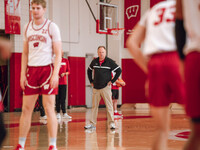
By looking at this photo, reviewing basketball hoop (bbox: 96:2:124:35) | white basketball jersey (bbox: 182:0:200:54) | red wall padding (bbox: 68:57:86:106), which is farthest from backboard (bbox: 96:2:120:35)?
white basketball jersey (bbox: 182:0:200:54)

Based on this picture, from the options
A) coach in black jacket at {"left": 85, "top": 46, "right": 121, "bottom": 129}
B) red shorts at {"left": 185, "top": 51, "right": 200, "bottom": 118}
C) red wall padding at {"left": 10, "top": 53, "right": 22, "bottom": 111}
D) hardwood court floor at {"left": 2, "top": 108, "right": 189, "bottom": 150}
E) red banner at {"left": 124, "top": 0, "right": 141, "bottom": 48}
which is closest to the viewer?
red shorts at {"left": 185, "top": 51, "right": 200, "bottom": 118}

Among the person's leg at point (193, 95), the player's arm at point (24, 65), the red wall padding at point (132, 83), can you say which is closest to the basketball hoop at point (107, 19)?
the red wall padding at point (132, 83)

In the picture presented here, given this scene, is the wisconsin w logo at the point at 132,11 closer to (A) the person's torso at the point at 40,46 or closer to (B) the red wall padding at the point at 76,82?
(B) the red wall padding at the point at 76,82

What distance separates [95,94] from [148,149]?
294 centimetres

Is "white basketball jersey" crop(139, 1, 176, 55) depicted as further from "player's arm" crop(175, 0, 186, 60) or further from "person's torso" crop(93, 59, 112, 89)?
"person's torso" crop(93, 59, 112, 89)

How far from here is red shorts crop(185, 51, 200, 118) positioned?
2.58 metres

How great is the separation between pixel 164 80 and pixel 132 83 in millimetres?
16743

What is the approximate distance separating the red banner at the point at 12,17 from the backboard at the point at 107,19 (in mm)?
3404

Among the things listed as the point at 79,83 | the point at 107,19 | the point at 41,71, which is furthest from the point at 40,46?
the point at 79,83

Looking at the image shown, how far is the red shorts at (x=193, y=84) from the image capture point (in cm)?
258

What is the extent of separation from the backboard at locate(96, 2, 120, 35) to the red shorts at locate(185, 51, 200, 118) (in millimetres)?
14483

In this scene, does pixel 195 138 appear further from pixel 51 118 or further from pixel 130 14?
pixel 130 14

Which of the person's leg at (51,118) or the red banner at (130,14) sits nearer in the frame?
the person's leg at (51,118)

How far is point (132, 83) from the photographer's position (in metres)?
19.9
